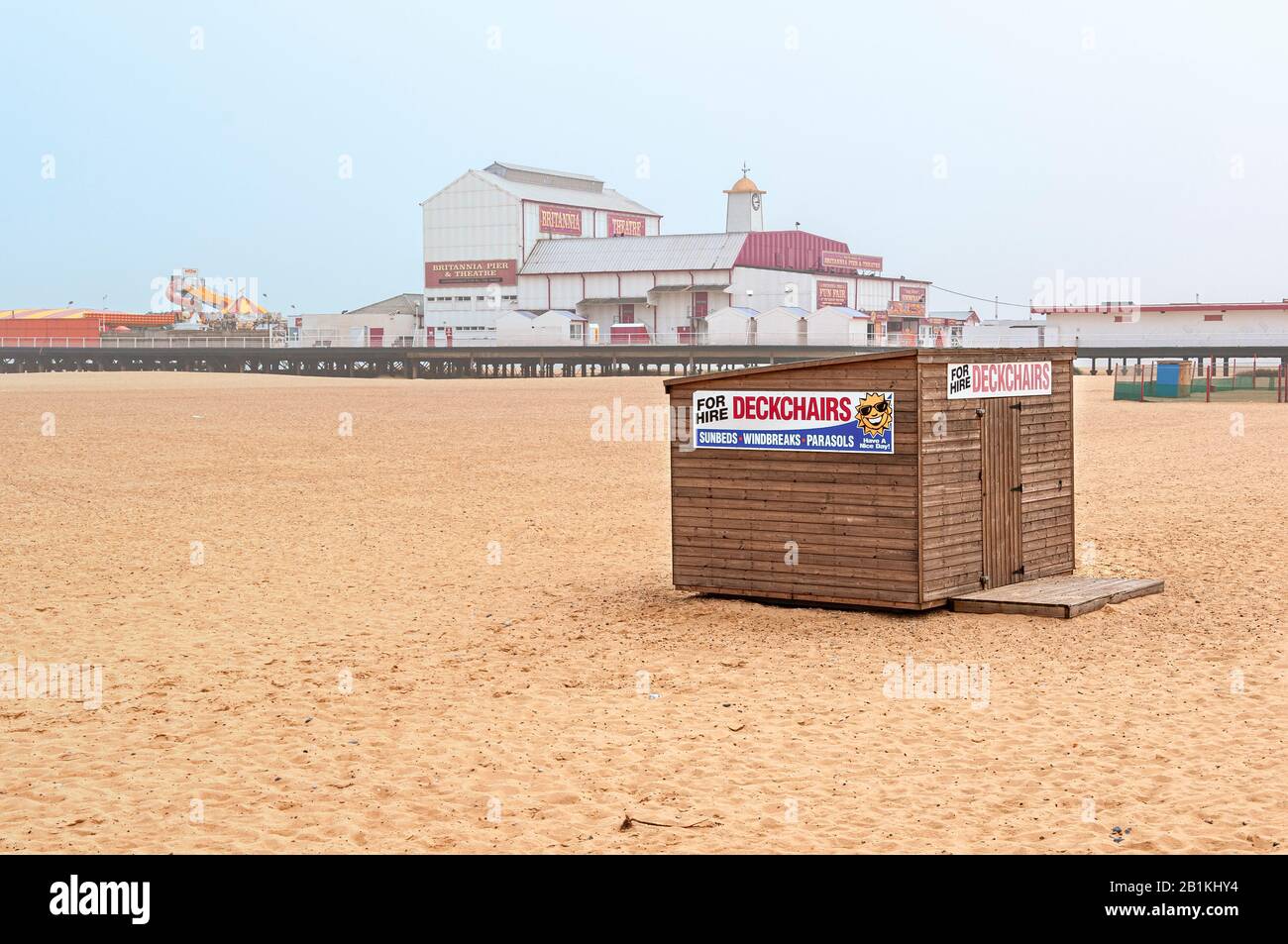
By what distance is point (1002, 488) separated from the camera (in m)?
12.6

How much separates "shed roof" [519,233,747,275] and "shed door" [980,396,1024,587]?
69.5 meters

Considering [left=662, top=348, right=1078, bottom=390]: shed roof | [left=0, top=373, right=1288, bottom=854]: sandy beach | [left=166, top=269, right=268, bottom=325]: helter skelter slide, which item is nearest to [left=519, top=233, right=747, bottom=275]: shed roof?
[left=166, top=269, right=268, bottom=325]: helter skelter slide

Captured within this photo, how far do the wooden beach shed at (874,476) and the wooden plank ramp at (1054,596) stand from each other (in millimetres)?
150

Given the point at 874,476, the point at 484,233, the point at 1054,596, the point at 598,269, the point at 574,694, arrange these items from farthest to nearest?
the point at 484,233 < the point at 598,269 < the point at 1054,596 < the point at 874,476 < the point at 574,694

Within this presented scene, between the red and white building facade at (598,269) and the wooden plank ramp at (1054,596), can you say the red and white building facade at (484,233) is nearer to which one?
the red and white building facade at (598,269)

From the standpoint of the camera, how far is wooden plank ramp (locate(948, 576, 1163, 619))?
1191cm

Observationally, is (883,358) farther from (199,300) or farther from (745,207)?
(199,300)

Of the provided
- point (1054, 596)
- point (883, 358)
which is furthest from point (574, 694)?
point (1054, 596)

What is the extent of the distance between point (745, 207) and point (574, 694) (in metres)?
87.7

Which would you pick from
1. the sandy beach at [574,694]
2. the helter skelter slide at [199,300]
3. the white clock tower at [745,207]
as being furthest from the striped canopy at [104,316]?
the sandy beach at [574,694]

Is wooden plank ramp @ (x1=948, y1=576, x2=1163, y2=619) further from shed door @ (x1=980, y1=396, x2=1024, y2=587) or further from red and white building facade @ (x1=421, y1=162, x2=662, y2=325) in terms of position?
red and white building facade @ (x1=421, y1=162, x2=662, y2=325)

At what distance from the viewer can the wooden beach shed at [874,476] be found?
1174cm
